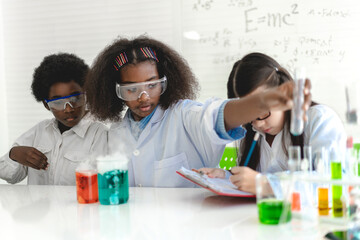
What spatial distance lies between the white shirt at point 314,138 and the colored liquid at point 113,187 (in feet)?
1.96

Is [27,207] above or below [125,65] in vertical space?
below

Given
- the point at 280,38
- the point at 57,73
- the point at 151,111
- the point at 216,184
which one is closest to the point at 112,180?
the point at 216,184

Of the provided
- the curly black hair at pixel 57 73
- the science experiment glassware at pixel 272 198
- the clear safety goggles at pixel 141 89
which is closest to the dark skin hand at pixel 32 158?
the curly black hair at pixel 57 73

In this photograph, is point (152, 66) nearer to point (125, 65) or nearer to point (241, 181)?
point (125, 65)

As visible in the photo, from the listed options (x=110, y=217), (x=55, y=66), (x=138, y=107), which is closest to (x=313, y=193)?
(x=110, y=217)

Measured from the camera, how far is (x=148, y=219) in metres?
1.15

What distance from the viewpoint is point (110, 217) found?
3.90 ft

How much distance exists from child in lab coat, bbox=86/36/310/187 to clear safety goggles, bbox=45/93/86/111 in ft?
0.40

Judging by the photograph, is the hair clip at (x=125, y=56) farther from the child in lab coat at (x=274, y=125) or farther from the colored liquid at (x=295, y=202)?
the colored liquid at (x=295, y=202)

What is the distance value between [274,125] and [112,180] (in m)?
0.66

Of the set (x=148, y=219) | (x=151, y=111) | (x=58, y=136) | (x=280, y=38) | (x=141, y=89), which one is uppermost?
(x=280, y=38)

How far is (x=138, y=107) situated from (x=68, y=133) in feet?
1.69

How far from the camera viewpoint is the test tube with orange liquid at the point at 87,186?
137 centimetres

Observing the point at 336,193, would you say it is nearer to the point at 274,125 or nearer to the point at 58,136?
the point at 274,125
